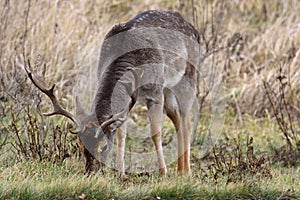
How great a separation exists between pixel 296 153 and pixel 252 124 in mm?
2079

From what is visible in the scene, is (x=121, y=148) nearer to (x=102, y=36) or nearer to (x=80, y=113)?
(x=80, y=113)

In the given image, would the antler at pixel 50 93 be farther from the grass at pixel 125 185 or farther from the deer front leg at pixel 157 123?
the deer front leg at pixel 157 123

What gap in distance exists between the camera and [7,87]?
30.2ft

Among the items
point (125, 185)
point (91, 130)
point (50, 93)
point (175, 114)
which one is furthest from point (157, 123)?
point (50, 93)

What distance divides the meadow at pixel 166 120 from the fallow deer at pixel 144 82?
0.37 meters

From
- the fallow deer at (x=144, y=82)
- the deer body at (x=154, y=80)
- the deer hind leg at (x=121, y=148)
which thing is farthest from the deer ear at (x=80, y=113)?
the deer hind leg at (x=121, y=148)

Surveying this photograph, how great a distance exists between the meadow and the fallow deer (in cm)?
37

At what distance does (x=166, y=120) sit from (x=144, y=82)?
3.29m

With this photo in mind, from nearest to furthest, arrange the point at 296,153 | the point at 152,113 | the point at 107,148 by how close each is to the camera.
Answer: the point at 107,148, the point at 152,113, the point at 296,153

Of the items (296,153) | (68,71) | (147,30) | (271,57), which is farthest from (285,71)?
(147,30)

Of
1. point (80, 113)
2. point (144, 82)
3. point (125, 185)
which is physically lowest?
point (125, 185)

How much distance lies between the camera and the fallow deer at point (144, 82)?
631cm

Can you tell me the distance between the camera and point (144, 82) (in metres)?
7.01

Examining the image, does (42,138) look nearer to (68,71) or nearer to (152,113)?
(152,113)
